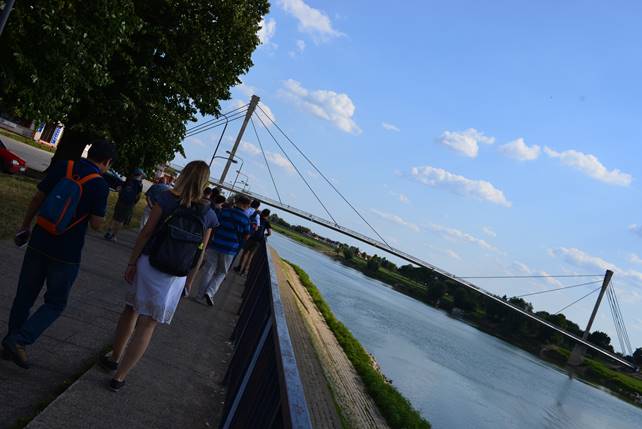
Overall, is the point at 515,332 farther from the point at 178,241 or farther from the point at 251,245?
the point at 178,241

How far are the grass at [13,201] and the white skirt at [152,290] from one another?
16.4 ft

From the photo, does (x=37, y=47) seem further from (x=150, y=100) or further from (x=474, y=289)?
(x=474, y=289)

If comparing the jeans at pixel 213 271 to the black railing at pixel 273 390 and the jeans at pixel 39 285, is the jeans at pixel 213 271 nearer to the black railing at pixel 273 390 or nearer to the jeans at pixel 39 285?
the black railing at pixel 273 390

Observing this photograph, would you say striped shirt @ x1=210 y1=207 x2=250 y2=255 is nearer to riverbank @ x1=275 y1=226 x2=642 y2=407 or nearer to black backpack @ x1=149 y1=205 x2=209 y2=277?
black backpack @ x1=149 y1=205 x2=209 y2=277

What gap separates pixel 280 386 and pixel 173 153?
16.5 m

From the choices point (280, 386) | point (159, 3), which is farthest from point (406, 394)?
point (280, 386)

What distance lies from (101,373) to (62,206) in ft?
3.93

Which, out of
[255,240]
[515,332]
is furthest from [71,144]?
[515,332]

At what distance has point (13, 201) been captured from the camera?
12578 mm

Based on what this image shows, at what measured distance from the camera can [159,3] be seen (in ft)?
50.7

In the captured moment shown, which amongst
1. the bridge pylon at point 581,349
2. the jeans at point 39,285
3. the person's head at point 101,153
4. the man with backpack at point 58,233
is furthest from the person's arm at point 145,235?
the bridge pylon at point 581,349

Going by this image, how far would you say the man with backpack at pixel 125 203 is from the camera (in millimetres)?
11570

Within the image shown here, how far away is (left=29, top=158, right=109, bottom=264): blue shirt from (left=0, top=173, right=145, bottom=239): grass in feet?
15.4

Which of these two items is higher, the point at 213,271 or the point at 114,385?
the point at 213,271
